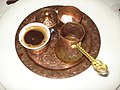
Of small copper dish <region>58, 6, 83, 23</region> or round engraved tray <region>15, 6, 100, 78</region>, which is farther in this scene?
small copper dish <region>58, 6, 83, 23</region>

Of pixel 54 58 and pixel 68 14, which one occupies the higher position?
pixel 68 14

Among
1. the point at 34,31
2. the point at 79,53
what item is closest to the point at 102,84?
the point at 79,53

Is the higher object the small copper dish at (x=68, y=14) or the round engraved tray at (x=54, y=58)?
the small copper dish at (x=68, y=14)

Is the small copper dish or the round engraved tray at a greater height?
the small copper dish

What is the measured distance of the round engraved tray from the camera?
1.12 metres

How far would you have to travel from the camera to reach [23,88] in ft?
3.67

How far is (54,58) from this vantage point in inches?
46.1

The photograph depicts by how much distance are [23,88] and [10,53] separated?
0.64ft

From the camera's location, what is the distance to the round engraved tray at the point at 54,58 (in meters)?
1.12

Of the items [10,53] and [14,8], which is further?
[14,8]

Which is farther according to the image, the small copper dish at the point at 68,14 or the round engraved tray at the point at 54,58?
the small copper dish at the point at 68,14

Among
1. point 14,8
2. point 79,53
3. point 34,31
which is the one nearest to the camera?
point 79,53

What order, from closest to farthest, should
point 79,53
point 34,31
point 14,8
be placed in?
point 79,53 → point 34,31 → point 14,8

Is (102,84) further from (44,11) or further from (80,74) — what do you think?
(44,11)
